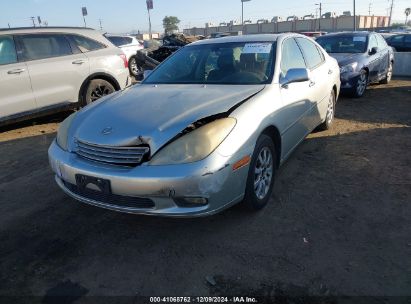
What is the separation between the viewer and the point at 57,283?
2.69 metres

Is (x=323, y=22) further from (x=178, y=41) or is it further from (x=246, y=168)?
(x=246, y=168)

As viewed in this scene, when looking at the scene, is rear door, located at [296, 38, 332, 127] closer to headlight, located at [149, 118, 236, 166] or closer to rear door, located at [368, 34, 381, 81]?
headlight, located at [149, 118, 236, 166]

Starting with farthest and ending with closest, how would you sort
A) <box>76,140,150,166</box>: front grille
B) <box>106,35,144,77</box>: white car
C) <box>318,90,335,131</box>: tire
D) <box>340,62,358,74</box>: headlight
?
<box>106,35,144,77</box>: white car → <box>340,62,358,74</box>: headlight → <box>318,90,335,131</box>: tire → <box>76,140,150,166</box>: front grille

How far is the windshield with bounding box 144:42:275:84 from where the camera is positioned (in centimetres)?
398

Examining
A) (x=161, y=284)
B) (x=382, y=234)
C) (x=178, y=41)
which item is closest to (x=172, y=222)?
(x=161, y=284)

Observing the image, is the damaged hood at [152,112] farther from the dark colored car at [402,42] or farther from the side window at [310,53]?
the dark colored car at [402,42]

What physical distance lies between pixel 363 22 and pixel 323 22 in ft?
49.2

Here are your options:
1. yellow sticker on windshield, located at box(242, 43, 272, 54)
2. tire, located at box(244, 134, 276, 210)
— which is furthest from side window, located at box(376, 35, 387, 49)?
tire, located at box(244, 134, 276, 210)

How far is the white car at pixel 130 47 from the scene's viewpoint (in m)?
15.4

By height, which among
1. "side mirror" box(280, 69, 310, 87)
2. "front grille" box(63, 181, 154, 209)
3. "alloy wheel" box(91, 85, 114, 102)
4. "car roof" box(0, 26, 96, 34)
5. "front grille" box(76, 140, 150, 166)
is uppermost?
"car roof" box(0, 26, 96, 34)

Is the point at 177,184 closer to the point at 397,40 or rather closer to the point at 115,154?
the point at 115,154

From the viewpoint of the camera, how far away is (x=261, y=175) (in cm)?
350

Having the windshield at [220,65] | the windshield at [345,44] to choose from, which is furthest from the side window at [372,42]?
the windshield at [220,65]

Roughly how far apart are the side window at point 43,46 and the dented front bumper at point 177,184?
449 centimetres
